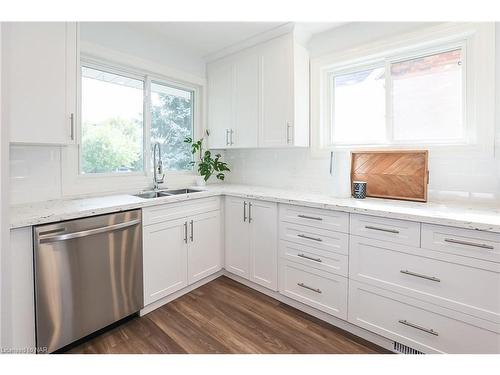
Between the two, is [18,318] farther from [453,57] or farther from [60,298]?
[453,57]

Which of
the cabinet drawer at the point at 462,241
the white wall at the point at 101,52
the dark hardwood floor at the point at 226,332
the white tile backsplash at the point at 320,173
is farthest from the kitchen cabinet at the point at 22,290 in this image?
the cabinet drawer at the point at 462,241

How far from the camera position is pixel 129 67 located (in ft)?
8.58

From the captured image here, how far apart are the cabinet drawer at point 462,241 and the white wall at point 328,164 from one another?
0.67m

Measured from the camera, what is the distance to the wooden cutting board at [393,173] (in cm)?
209

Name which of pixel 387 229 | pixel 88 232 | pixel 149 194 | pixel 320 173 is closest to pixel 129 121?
pixel 149 194

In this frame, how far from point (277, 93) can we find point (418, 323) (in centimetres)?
222

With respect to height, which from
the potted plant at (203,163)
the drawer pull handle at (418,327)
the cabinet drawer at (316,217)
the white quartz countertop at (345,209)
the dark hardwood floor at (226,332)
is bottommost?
the dark hardwood floor at (226,332)

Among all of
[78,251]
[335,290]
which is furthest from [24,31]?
[335,290]

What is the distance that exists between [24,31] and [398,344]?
3.16 m

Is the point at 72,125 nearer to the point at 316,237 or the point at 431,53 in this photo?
the point at 316,237

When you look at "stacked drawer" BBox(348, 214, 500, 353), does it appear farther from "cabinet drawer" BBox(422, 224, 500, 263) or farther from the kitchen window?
the kitchen window

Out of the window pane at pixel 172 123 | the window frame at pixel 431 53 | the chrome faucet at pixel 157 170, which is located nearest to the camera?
the window frame at pixel 431 53

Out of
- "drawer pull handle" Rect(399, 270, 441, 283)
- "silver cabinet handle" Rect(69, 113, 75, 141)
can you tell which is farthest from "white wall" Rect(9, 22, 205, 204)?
"drawer pull handle" Rect(399, 270, 441, 283)

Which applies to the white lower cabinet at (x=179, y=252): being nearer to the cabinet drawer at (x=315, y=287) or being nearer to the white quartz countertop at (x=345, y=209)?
the white quartz countertop at (x=345, y=209)
